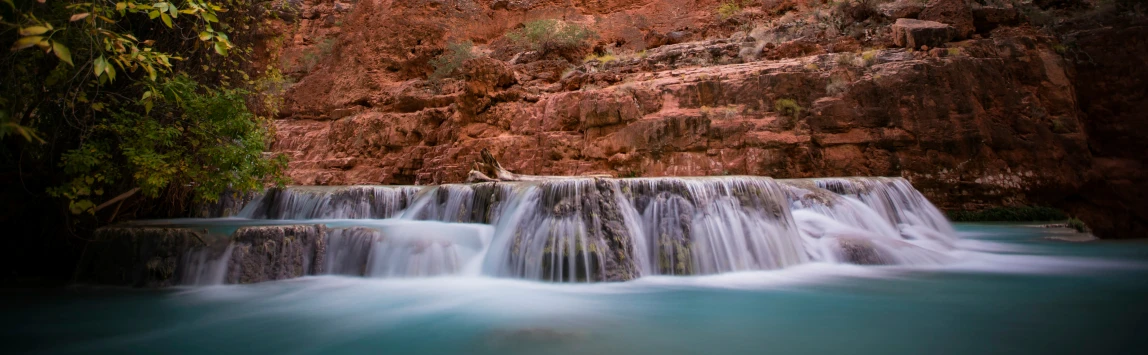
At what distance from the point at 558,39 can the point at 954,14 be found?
419 inches

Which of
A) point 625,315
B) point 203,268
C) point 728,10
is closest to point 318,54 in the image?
point 728,10

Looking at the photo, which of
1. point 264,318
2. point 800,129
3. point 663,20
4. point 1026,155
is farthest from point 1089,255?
point 663,20

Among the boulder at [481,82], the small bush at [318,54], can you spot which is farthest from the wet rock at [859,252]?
the small bush at [318,54]

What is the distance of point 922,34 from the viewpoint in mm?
10945

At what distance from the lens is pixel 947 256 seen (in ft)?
20.6

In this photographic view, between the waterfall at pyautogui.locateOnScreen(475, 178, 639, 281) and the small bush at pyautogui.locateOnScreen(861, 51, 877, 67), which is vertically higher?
the small bush at pyautogui.locateOnScreen(861, 51, 877, 67)

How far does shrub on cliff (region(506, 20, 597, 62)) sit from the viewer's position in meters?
16.1

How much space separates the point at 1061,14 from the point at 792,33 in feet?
17.8

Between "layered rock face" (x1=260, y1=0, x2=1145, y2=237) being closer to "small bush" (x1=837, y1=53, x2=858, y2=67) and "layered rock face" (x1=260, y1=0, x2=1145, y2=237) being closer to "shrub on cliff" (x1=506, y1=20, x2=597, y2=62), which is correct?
"small bush" (x1=837, y1=53, x2=858, y2=67)

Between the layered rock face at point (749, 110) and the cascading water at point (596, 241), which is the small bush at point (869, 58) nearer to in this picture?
the layered rock face at point (749, 110)

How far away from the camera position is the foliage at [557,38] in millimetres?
16125

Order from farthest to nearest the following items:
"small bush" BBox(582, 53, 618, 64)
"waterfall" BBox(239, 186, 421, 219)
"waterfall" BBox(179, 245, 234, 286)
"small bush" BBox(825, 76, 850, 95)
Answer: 1. "small bush" BBox(582, 53, 618, 64)
2. "small bush" BBox(825, 76, 850, 95)
3. "waterfall" BBox(239, 186, 421, 219)
4. "waterfall" BBox(179, 245, 234, 286)

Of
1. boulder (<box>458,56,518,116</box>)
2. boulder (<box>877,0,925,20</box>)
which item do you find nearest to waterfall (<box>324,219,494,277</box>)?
boulder (<box>458,56,518,116</box>)

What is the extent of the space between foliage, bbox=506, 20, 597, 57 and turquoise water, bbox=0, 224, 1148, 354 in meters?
12.0
